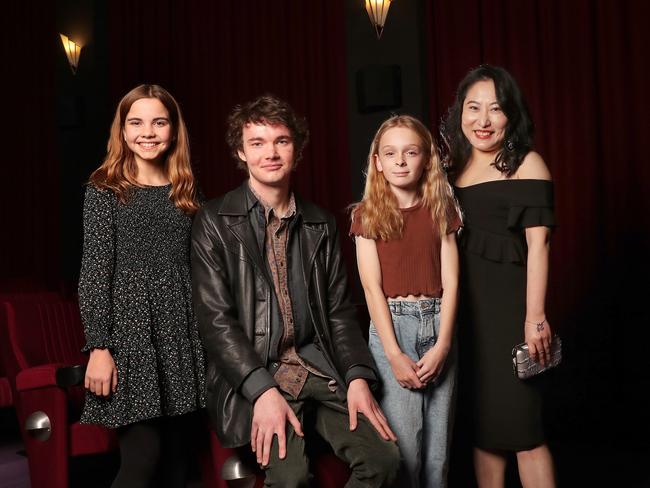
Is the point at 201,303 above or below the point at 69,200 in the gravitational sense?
below

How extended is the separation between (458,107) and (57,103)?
530 centimetres

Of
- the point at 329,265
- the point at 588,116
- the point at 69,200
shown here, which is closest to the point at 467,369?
the point at 329,265

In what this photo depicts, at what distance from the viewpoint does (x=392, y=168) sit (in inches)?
87.9

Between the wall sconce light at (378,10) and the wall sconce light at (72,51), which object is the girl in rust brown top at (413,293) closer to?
the wall sconce light at (378,10)

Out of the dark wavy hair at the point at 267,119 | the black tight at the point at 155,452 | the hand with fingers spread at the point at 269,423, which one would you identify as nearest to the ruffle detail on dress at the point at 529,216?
the dark wavy hair at the point at 267,119

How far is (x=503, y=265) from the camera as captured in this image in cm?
240

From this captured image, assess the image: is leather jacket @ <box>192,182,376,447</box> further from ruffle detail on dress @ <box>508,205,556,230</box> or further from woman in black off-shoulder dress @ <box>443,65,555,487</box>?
ruffle detail on dress @ <box>508,205,556,230</box>

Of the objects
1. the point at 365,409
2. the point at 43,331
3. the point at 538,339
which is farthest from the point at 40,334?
the point at 538,339

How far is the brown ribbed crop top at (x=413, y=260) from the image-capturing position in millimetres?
2205

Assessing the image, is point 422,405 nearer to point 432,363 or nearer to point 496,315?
point 432,363

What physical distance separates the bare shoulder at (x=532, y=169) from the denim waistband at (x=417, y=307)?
1.74 ft

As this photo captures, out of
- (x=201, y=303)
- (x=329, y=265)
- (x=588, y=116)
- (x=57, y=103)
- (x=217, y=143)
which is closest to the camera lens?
(x=201, y=303)

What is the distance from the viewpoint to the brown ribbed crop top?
221 cm

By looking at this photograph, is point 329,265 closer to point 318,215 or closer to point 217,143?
point 318,215
